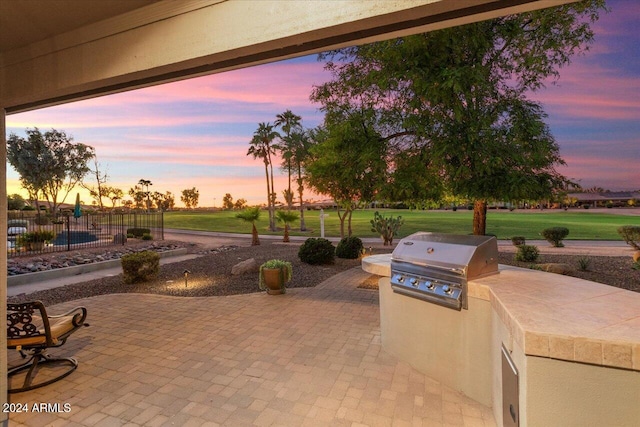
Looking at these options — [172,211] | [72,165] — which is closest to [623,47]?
[72,165]

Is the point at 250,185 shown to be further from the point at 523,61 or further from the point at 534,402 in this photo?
the point at 534,402

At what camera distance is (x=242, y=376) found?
4.07m

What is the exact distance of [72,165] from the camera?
32.8 meters

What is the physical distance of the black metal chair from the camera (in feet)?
12.7

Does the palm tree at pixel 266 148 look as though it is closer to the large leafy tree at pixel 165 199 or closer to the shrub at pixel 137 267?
the shrub at pixel 137 267

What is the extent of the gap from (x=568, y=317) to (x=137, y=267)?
1008 centimetres

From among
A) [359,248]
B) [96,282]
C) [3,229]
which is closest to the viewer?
[3,229]

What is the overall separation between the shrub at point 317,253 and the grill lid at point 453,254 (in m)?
8.05

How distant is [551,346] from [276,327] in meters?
4.56

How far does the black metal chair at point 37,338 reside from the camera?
3881 millimetres

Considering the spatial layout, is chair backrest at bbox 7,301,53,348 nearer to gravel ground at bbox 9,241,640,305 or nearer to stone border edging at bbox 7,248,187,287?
gravel ground at bbox 9,241,640,305

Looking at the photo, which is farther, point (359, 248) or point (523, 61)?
point (359, 248)

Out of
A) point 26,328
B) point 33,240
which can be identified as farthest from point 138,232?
point 26,328

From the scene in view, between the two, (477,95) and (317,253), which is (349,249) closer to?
(317,253)
